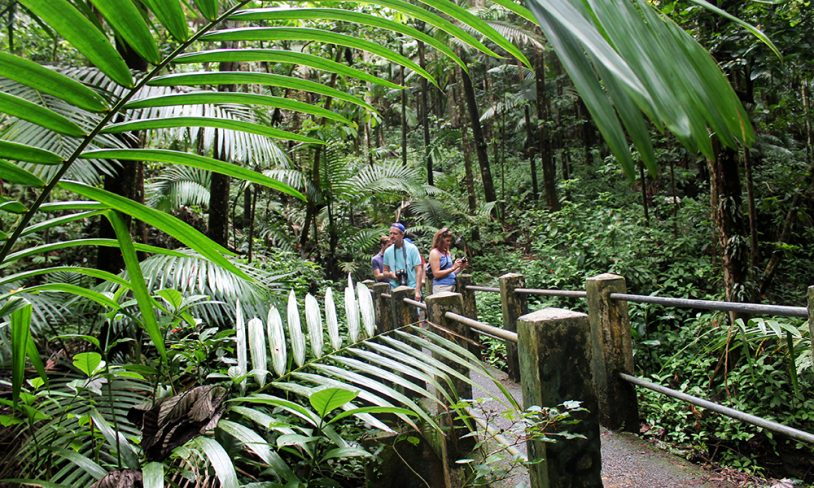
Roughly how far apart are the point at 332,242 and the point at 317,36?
8.34 meters

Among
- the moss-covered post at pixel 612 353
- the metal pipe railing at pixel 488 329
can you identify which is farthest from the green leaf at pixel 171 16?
the moss-covered post at pixel 612 353

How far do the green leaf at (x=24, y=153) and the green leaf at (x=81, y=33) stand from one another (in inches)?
5.3

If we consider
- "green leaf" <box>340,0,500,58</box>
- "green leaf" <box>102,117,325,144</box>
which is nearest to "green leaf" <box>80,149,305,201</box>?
"green leaf" <box>102,117,325,144</box>

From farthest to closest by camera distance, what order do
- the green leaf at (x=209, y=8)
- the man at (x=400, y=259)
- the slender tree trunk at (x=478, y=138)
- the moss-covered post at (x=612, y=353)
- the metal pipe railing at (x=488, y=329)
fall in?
the slender tree trunk at (x=478, y=138) < the man at (x=400, y=259) < the moss-covered post at (x=612, y=353) < the metal pipe railing at (x=488, y=329) < the green leaf at (x=209, y=8)

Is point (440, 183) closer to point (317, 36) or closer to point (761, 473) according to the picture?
point (761, 473)

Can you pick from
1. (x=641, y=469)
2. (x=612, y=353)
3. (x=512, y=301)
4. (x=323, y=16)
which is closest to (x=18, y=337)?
(x=323, y=16)

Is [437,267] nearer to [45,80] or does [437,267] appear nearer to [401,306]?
[401,306]

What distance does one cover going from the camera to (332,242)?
8938mm

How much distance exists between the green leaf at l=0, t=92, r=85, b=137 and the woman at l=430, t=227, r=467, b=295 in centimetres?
460

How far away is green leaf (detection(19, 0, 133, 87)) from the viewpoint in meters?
0.53

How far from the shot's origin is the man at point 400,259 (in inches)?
221

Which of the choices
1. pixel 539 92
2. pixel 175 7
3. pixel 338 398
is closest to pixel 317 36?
pixel 175 7

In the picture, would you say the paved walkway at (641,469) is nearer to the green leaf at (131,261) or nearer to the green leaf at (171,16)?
the green leaf at (131,261)

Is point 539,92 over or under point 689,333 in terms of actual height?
over
